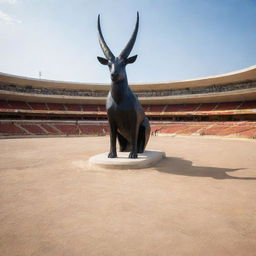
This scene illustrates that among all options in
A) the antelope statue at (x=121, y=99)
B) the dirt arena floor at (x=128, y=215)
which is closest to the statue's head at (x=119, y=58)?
the antelope statue at (x=121, y=99)

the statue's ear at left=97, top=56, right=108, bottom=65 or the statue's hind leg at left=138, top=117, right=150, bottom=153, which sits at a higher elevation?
the statue's ear at left=97, top=56, right=108, bottom=65

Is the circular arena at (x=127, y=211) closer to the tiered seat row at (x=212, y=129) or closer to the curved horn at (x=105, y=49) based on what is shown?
the curved horn at (x=105, y=49)

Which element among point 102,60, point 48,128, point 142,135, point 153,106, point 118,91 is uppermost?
point 153,106

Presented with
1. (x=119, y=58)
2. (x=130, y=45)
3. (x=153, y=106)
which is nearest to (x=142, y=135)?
(x=119, y=58)

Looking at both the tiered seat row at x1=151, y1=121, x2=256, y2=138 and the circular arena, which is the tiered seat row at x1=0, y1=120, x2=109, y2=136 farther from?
the circular arena

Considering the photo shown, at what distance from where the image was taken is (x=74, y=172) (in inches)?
196

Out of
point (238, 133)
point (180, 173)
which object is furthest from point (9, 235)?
point (238, 133)

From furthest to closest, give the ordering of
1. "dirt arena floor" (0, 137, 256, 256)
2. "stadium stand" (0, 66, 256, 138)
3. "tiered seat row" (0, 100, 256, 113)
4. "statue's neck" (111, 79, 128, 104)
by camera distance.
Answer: "tiered seat row" (0, 100, 256, 113) < "stadium stand" (0, 66, 256, 138) < "statue's neck" (111, 79, 128, 104) < "dirt arena floor" (0, 137, 256, 256)

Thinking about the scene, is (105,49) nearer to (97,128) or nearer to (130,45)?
(130,45)

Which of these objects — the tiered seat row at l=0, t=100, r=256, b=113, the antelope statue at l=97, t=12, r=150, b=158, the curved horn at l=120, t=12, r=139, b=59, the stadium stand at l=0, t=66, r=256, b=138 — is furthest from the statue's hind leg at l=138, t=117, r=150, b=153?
the tiered seat row at l=0, t=100, r=256, b=113

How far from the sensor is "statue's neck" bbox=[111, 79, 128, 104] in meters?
5.63

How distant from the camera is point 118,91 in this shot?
5.64 meters

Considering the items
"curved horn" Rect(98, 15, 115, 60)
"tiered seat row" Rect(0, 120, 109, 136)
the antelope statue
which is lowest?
"tiered seat row" Rect(0, 120, 109, 136)

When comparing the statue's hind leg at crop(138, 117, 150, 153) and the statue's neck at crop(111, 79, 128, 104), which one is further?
the statue's hind leg at crop(138, 117, 150, 153)
